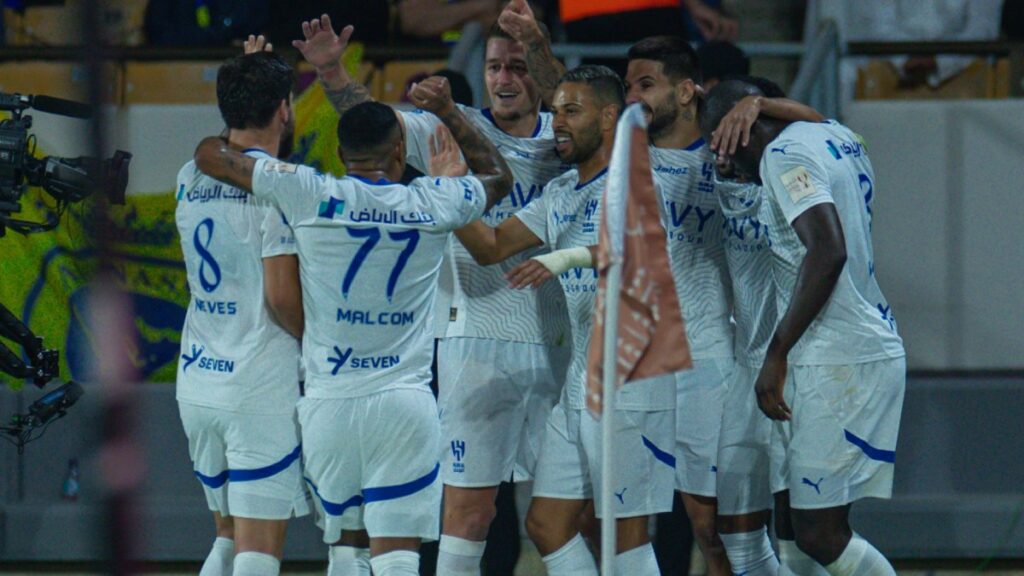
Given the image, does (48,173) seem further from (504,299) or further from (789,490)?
(789,490)

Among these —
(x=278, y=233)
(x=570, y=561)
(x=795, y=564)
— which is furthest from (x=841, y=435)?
(x=278, y=233)

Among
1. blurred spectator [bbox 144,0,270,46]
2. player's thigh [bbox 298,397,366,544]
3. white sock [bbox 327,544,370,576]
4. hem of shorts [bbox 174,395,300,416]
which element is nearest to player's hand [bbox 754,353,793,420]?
player's thigh [bbox 298,397,366,544]

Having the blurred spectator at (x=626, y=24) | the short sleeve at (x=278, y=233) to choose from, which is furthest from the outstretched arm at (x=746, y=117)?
the blurred spectator at (x=626, y=24)

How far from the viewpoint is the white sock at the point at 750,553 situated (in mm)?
5547

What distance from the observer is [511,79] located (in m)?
5.73

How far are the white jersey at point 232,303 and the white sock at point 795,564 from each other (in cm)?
192

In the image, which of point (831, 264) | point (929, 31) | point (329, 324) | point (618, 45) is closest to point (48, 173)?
point (329, 324)

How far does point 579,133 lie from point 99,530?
9.50 feet

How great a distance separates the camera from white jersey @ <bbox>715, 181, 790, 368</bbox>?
544 cm

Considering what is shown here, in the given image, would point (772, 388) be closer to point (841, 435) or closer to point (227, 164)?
point (841, 435)

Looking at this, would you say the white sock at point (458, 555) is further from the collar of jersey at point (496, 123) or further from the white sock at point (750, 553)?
the collar of jersey at point (496, 123)

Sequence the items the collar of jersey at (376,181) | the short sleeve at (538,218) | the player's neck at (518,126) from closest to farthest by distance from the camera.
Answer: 1. the collar of jersey at (376,181)
2. the short sleeve at (538,218)
3. the player's neck at (518,126)

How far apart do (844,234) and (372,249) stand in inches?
62.9

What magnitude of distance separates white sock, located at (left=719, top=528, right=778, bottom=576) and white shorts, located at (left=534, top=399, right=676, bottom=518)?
45 cm
